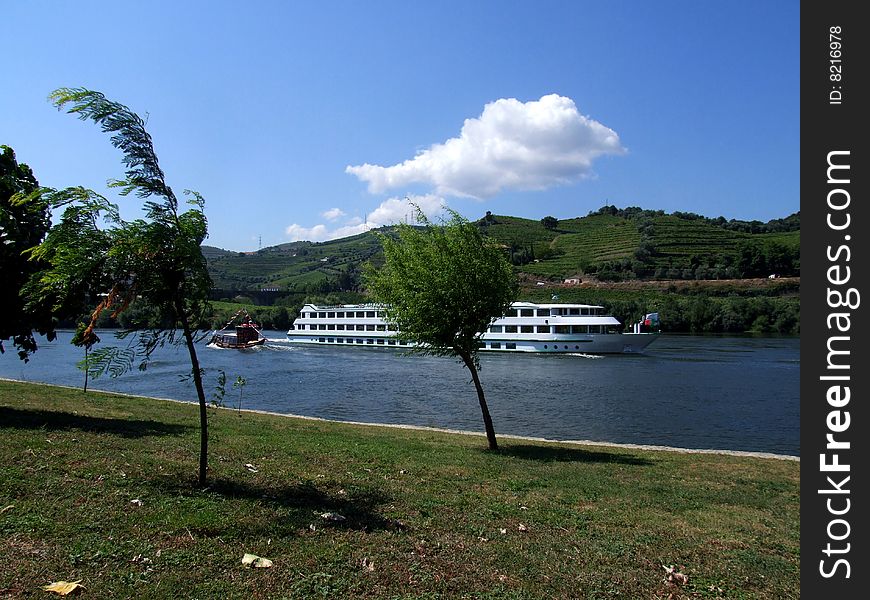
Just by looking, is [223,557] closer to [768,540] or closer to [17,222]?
[768,540]

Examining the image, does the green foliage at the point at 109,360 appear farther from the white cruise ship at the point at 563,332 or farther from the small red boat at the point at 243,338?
the small red boat at the point at 243,338

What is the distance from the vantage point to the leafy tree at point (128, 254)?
7203mm

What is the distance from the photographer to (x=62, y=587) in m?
4.82

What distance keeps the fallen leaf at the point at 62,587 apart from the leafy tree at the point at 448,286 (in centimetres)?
1150

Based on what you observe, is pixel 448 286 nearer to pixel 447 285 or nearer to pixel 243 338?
pixel 447 285

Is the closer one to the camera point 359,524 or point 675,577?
point 675,577

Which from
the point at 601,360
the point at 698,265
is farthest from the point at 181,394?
the point at 698,265

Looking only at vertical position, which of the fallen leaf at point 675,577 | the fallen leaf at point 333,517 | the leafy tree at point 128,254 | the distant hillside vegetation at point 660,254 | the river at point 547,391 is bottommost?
the river at point 547,391

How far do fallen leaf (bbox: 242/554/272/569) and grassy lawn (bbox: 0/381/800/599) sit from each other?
0.06m

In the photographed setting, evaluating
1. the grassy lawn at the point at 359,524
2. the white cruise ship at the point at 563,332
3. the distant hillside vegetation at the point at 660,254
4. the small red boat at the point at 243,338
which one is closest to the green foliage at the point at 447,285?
the grassy lawn at the point at 359,524

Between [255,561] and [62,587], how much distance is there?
1623 mm

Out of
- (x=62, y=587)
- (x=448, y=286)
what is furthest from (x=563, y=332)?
(x=62, y=587)

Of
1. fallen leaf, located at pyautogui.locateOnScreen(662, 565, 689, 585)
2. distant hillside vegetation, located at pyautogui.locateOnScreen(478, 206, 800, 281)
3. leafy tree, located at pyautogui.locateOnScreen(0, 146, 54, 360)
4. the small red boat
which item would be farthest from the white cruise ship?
fallen leaf, located at pyautogui.locateOnScreen(662, 565, 689, 585)

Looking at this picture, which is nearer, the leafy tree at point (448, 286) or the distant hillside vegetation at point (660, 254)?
the leafy tree at point (448, 286)
